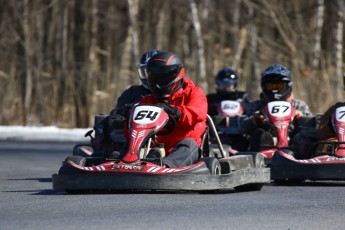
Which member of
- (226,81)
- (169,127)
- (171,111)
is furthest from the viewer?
(226,81)

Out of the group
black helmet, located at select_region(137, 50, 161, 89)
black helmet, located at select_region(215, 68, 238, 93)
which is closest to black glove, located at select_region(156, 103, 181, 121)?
black helmet, located at select_region(137, 50, 161, 89)

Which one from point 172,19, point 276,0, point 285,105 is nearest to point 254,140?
point 285,105

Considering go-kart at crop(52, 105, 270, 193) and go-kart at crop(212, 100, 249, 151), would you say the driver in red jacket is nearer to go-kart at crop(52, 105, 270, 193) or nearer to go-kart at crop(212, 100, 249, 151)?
go-kart at crop(52, 105, 270, 193)

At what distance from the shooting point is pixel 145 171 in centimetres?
952

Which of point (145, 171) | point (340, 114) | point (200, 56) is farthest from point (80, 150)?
point (200, 56)

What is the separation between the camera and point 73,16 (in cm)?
2939

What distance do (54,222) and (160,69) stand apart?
375 cm

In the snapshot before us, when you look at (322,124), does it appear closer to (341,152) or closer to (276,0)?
(341,152)

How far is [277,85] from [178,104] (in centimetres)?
479

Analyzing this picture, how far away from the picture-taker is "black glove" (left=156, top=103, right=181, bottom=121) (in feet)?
33.6

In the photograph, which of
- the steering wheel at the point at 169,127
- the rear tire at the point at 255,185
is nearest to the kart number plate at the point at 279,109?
the rear tire at the point at 255,185

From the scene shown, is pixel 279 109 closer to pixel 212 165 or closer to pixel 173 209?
pixel 212 165

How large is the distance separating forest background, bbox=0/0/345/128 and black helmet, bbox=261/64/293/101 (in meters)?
7.32

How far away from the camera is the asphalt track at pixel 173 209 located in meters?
7.23
